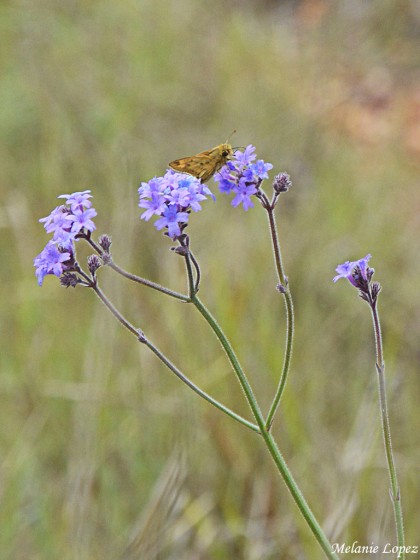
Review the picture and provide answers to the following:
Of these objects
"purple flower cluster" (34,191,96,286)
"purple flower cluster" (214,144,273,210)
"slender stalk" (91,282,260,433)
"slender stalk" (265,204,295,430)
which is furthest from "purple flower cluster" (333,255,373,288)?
"purple flower cluster" (34,191,96,286)

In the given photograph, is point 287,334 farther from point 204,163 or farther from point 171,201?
point 204,163

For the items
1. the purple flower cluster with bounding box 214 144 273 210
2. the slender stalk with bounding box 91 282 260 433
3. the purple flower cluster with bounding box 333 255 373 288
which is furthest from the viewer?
the purple flower cluster with bounding box 214 144 273 210

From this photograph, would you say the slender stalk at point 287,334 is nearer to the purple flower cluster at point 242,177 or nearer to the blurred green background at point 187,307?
the purple flower cluster at point 242,177

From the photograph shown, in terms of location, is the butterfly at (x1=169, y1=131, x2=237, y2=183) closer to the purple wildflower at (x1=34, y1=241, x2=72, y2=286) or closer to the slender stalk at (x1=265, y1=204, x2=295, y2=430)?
the slender stalk at (x1=265, y1=204, x2=295, y2=430)

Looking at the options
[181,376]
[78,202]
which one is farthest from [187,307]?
[181,376]

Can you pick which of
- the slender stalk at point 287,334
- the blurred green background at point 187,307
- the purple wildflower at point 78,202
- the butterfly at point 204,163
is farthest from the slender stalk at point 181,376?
the blurred green background at point 187,307

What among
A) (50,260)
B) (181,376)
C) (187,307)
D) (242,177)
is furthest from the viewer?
(187,307)
